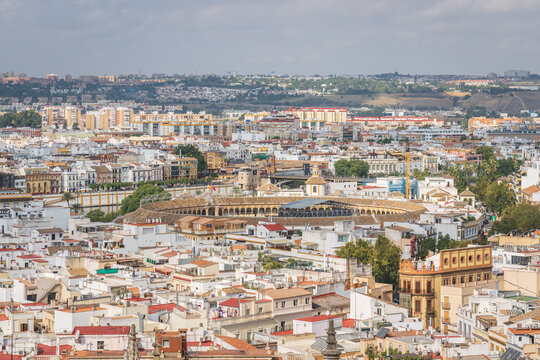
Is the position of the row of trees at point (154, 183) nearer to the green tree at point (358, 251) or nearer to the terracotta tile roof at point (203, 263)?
the green tree at point (358, 251)

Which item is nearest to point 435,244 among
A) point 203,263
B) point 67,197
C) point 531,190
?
point 203,263

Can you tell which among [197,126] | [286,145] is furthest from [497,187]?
[197,126]

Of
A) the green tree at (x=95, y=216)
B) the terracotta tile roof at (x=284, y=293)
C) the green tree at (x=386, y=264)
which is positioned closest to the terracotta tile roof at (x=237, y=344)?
the terracotta tile roof at (x=284, y=293)

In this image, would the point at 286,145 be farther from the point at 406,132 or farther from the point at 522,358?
the point at 522,358

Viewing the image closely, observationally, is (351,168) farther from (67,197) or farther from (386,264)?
(386,264)

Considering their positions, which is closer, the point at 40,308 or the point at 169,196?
the point at 40,308

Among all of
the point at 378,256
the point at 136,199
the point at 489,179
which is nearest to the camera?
the point at 378,256
